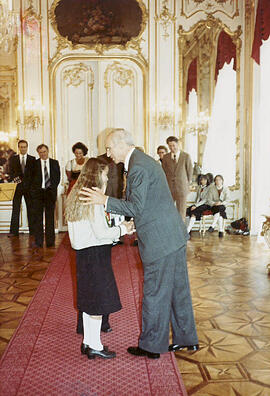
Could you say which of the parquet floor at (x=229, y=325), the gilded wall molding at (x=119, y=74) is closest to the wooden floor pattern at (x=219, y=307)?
the parquet floor at (x=229, y=325)

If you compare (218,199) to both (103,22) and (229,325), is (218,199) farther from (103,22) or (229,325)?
(229,325)

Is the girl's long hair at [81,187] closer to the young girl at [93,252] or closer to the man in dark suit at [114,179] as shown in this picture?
the young girl at [93,252]

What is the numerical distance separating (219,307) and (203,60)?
6.24 meters

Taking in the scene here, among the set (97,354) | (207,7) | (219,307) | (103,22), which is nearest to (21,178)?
(103,22)

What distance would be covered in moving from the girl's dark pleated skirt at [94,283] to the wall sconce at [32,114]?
6.34m

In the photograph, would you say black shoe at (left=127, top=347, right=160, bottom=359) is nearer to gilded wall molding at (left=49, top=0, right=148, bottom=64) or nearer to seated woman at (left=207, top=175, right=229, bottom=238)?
seated woman at (left=207, top=175, right=229, bottom=238)

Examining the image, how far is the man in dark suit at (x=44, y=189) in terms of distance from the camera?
732 cm

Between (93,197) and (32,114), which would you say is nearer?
(93,197)

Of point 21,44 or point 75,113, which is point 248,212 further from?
point 21,44

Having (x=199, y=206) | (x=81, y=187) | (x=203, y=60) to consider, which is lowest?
(x=199, y=206)

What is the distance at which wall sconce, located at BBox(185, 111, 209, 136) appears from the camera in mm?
9102

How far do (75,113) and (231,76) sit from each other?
3276mm

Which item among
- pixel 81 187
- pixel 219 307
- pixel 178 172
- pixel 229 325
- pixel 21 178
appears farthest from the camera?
pixel 21 178

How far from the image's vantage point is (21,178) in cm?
797
